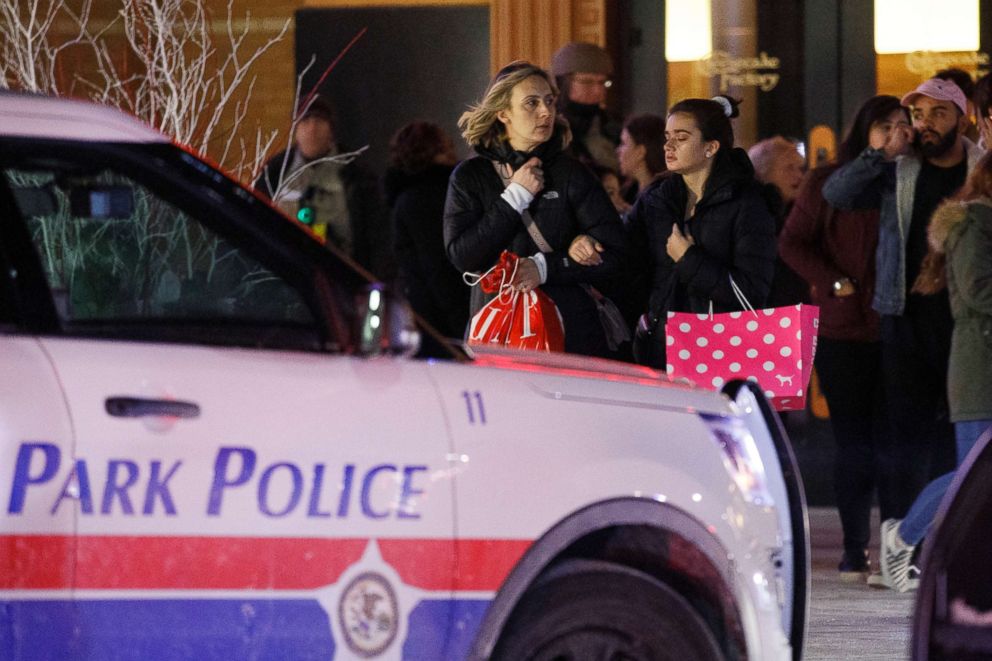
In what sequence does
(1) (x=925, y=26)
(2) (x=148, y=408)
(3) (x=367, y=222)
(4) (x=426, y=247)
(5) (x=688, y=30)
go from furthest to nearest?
(5) (x=688, y=30) → (1) (x=925, y=26) → (3) (x=367, y=222) → (4) (x=426, y=247) → (2) (x=148, y=408)

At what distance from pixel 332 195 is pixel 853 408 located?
2.99 meters

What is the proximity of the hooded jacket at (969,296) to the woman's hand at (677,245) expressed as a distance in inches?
44.1

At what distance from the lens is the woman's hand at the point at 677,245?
6.76 m

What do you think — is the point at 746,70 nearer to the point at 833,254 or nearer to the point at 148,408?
the point at 833,254

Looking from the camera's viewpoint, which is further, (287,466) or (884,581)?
(884,581)

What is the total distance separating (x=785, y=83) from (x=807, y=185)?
102 inches

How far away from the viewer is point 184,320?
415 centimetres

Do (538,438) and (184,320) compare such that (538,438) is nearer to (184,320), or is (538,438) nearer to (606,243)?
(184,320)

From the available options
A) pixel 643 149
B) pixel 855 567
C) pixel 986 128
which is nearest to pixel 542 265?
pixel 986 128

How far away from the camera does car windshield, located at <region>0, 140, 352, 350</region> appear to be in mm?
4145

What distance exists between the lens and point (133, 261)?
4328 mm

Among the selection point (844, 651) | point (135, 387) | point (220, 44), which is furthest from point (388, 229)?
point (135, 387)

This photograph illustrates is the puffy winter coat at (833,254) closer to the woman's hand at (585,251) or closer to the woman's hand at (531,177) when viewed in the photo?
the woman's hand at (585,251)

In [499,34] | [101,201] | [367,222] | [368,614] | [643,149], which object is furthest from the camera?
[499,34]
